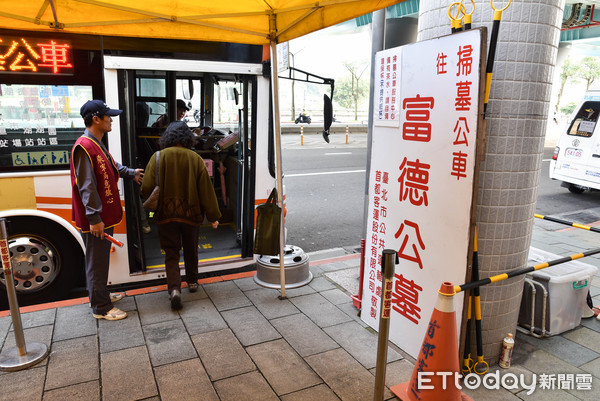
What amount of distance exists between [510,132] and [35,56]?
4013 millimetres

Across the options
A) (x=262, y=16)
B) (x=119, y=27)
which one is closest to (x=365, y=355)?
(x=262, y=16)

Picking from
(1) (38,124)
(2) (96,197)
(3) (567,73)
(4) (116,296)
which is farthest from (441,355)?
(3) (567,73)

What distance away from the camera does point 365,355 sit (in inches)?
136

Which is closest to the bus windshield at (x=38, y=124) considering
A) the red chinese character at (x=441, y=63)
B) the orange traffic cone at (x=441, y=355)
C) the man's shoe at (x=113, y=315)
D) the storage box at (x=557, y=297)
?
the man's shoe at (x=113, y=315)

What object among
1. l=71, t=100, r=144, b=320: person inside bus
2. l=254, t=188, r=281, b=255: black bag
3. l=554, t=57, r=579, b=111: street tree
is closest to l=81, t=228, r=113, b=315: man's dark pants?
l=71, t=100, r=144, b=320: person inside bus

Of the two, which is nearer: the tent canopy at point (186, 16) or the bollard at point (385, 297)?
the bollard at point (385, 297)

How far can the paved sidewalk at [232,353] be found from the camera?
3006mm

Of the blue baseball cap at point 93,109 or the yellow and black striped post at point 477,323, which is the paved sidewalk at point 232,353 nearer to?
the yellow and black striped post at point 477,323

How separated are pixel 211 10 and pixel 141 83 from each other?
353 centimetres

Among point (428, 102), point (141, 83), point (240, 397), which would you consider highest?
point (141, 83)

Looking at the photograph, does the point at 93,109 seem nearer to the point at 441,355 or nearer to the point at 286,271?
the point at 286,271

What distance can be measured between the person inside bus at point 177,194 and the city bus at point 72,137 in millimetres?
308

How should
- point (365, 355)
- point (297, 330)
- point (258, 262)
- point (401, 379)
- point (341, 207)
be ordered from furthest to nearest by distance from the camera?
point (341, 207)
point (258, 262)
point (297, 330)
point (365, 355)
point (401, 379)

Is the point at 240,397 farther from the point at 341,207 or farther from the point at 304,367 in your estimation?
the point at 341,207
